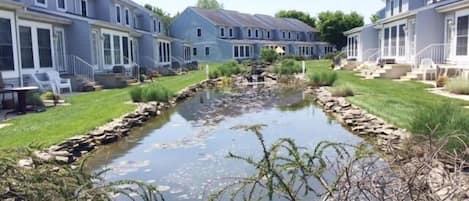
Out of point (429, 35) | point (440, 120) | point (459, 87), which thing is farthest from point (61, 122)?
point (429, 35)

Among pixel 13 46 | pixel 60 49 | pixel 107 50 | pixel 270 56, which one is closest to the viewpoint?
pixel 13 46

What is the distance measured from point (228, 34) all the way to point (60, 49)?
121 ft

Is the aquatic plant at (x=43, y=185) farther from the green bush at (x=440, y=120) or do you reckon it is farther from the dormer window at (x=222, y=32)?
the dormer window at (x=222, y=32)

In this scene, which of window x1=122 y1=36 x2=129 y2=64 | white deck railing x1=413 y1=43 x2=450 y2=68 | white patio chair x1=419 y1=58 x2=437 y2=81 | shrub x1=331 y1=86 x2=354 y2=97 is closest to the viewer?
shrub x1=331 y1=86 x2=354 y2=97

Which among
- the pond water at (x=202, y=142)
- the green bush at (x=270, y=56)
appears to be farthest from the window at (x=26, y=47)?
the green bush at (x=270, y=56)

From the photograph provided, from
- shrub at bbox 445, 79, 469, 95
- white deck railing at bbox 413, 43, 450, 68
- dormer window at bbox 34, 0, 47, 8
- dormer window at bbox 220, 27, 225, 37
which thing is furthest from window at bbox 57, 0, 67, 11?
dormer window at bbox 220, 27, 225, 37

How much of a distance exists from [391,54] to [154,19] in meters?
23.6

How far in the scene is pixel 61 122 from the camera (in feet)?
39.1

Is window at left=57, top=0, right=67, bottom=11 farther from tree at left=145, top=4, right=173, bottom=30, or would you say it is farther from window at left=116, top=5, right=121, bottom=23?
tree at left=145, top=4, right=173, bottom=30

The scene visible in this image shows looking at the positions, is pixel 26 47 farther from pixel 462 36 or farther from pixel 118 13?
pixel 462 36

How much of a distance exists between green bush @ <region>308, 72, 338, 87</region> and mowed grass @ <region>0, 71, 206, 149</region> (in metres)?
10.5

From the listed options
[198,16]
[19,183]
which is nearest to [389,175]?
[19,183]

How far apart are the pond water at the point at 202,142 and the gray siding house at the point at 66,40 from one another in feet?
21.2

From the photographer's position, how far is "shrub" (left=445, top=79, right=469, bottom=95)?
1588 centimetres
